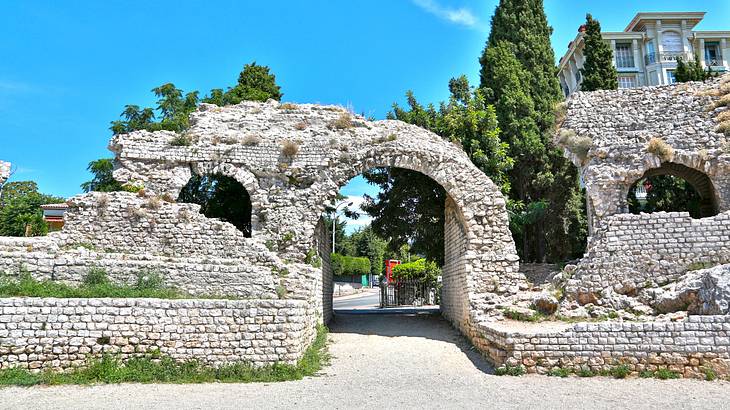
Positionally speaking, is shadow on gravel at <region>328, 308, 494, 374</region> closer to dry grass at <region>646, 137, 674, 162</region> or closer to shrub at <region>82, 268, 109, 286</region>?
shrub at <region>82, 268, 109, 286</region>

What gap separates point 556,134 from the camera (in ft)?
54.4

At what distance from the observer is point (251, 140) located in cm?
1474

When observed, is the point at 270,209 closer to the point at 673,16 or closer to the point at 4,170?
the point at 4,170

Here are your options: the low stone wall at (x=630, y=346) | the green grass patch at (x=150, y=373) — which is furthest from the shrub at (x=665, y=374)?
the green grass patch at (x=150, y=373)

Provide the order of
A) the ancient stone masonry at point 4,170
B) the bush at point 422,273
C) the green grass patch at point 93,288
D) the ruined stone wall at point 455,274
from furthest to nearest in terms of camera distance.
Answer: the bush at point 422,273, the ancient stone masonry at point 4,170, the ruined stone wall at point 455,274, the green grass patch at point 93,288

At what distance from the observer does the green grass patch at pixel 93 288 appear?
29.5 feet

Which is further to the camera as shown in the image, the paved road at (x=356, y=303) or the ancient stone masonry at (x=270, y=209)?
the paved road at (x=356, y=303)

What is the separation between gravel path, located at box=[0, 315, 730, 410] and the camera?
7.06 m

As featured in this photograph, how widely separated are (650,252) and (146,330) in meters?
11.4

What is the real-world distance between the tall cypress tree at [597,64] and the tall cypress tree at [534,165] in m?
1.76

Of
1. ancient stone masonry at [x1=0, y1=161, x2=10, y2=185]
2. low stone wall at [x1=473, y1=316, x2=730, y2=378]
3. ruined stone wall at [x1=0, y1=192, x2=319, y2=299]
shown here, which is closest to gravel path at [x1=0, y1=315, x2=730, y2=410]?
low stone wall at [x1=473, y1=316, x2=730, y2=378]

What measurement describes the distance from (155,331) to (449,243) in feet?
32.7

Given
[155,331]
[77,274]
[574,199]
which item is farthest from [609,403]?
[574,199]

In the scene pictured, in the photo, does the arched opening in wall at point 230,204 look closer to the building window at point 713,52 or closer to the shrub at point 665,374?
the shrub at point 665,374
